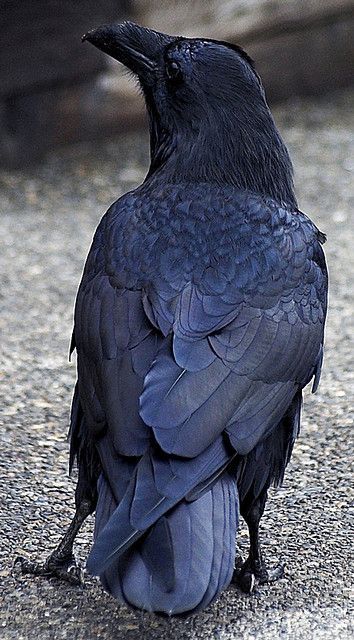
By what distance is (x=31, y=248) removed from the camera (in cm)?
719

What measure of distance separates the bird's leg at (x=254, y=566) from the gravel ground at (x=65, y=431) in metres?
0.04

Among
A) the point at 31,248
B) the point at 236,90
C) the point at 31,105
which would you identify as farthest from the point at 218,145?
the point at 31,105

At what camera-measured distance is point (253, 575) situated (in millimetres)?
3945

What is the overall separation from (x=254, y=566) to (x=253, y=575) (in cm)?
3

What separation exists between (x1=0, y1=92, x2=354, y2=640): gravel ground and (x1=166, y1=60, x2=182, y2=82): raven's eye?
1559 millimetres

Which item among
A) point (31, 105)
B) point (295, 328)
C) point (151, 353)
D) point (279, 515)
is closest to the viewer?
point (151, 353)

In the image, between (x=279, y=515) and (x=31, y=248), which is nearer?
(x=279, y=515)

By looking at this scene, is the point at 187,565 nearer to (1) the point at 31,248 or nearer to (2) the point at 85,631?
(2) the point at 85,631

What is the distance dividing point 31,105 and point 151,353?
512 centimetres

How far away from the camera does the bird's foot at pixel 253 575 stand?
3.94 m

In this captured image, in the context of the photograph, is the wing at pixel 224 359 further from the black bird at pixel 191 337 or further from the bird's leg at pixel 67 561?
the bird's leg at pixel 67 561

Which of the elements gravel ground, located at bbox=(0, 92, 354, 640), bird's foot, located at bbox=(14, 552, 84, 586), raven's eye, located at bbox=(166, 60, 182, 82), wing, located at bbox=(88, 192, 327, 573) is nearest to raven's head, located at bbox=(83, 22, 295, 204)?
raven's eye, located at bbox=(166, 60, 182, 82)

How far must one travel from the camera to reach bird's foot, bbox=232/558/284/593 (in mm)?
3939

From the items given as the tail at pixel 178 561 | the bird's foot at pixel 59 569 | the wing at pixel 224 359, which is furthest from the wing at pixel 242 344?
the bird's foot at pixel 59 569
